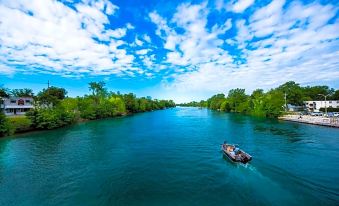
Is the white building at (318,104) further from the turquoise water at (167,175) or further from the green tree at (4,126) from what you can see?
the green tree at (4,126)

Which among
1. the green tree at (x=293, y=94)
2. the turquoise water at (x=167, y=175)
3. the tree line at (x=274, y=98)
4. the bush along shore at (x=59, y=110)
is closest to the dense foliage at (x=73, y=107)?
the bush along shore at (x=59, y=110)

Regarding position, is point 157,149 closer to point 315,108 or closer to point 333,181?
point 333,181

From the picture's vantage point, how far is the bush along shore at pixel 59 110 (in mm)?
45250

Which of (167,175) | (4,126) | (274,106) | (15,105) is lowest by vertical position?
(167,175)

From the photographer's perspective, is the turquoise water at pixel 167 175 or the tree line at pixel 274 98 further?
the tree line at pixel 274 98

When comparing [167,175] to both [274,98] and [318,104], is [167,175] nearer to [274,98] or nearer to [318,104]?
[274,98]

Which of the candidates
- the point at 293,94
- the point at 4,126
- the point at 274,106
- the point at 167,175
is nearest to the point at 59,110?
the point at 4,126

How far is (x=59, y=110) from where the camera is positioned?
5647 cm

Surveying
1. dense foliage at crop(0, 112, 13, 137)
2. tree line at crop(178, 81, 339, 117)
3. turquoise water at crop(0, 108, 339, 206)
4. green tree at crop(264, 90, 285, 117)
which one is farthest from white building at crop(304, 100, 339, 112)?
dense foliage at crop(0, 112, 13, 137)

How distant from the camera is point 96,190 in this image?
16422 mm

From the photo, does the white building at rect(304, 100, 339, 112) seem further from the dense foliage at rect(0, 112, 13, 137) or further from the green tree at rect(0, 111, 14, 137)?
the dense foliage at rect(0, 112, 13, 137)

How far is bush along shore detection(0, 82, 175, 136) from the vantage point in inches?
1781

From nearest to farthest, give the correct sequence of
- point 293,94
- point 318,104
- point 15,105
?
1. point 15,105
2. point 318,104
3. point 293,94

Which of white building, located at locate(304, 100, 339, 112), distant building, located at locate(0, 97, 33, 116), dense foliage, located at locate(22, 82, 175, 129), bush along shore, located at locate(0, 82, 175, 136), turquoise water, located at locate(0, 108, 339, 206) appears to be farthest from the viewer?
white building, located at locate(304, 100, 339, 112)
